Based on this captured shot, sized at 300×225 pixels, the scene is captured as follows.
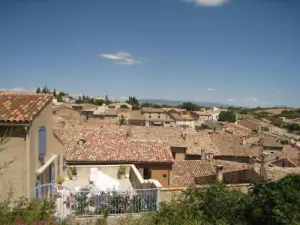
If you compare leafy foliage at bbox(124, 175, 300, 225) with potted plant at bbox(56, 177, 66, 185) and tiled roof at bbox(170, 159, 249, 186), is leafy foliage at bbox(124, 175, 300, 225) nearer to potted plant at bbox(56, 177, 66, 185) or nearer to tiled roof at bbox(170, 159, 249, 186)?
potted plant at bbox(56, 177, 66, 185)

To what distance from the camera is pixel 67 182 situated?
56.8ft

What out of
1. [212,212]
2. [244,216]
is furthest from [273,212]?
[212,212]

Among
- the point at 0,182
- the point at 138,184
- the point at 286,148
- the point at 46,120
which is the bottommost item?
the point at 286,148

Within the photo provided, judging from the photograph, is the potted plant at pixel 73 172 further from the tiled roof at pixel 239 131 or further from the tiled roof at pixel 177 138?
the tiled roof at pixel 239 131

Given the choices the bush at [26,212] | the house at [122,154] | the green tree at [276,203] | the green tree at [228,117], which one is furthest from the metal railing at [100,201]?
the green tree at [228,117]

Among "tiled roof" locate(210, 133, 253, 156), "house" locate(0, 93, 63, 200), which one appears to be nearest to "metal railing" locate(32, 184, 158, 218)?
"house" locate(0, 93, 63, 200)

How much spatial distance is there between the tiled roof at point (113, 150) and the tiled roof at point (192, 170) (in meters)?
2.30

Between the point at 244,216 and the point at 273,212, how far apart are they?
4.72 feet

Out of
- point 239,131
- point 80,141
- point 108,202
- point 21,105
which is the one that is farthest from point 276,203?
point 239,131

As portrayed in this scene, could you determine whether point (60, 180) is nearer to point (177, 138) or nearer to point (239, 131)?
point (177, 138)

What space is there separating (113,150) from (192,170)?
7.28 meters

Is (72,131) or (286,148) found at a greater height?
(72,131)

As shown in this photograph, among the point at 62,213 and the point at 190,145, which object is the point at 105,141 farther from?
the point at 190,145

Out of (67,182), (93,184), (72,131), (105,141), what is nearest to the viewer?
(93,184)
